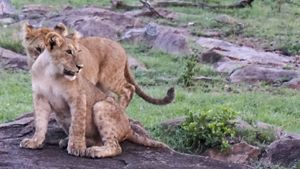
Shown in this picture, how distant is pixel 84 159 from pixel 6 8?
38.6ft

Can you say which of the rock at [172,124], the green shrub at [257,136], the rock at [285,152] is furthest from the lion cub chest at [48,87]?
the green shrub at [257,136]

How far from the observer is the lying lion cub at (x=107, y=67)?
7536mm

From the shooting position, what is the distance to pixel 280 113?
998 centimetres

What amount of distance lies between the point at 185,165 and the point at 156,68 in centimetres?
635

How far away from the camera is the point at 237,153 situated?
25.2 ft

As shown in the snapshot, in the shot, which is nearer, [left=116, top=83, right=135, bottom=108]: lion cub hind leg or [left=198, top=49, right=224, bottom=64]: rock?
[left=116, top=83, right=135, bottom=108]: lion cub hind leg

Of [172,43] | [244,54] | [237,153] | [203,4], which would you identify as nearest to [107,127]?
[237,153]

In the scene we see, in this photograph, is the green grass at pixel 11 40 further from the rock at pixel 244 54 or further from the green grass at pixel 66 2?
the green grass at pixel 66 2

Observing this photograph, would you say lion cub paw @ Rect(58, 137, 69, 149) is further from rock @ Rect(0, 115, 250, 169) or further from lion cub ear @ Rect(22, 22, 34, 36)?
lion cub ear @ Rect(22, 22, 34, 36)

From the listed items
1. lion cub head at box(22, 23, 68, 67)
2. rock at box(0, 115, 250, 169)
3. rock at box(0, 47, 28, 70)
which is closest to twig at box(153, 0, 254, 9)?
rock at box(0, 47, 28, 70)

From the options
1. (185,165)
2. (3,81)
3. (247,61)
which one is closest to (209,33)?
(247,61)

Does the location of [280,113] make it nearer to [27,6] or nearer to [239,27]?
[239,27]

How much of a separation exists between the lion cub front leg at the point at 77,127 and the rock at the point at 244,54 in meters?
7.59

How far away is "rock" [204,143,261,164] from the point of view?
7.64 m
